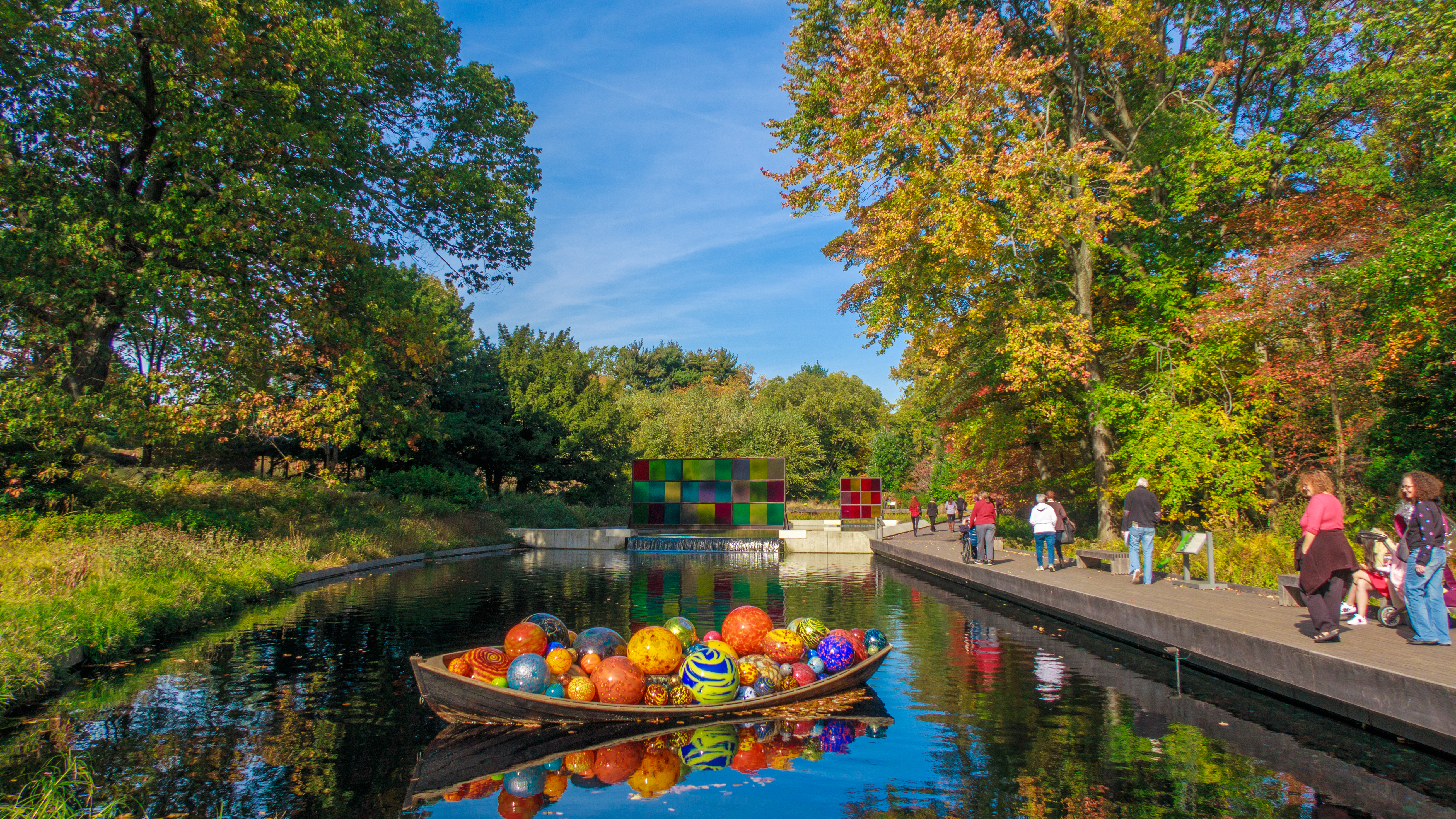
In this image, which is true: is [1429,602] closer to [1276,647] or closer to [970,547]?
[1276,647]

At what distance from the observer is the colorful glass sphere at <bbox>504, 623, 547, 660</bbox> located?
25.5 feet

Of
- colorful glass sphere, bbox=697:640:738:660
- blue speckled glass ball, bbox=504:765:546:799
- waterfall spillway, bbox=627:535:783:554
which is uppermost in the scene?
colorful glass sphere, bbox=697:640:738:660

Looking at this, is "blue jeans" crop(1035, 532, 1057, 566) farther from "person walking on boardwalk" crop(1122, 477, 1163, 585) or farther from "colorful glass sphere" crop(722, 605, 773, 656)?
"colorful glass sphere" crop(722, 605, 773, 656)

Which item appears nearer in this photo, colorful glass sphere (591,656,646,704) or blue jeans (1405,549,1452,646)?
colorful glass sphere (591,656,646,704)

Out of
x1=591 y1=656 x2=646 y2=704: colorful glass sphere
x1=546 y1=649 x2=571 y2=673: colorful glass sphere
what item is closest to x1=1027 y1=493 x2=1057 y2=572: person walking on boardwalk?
x1=591 y1=656 x2=646 y2=704: colorful glass sphere

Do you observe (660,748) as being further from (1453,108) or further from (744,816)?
(1453,108)

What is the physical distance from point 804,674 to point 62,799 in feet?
19.8

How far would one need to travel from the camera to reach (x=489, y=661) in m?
7.43

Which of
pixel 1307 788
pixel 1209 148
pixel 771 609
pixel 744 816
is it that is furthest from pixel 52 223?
pixel 1209 148

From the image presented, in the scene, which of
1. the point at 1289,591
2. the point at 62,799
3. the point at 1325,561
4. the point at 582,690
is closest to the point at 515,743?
the point at 582,690

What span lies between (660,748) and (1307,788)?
515cm

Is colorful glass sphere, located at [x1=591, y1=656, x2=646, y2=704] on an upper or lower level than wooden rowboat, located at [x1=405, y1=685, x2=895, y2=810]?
upper

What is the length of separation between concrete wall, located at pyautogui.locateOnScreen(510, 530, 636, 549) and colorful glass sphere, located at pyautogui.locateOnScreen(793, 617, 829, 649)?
81.7 feet

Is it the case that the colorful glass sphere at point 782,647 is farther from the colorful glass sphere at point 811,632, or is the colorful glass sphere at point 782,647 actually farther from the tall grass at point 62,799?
the tall grass at point 62,799
